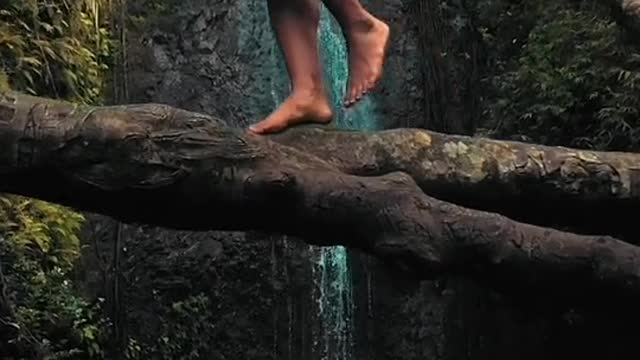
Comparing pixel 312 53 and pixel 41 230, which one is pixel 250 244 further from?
pixel 312 53

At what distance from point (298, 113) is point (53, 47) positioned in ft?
12.6

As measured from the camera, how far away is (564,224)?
332cm

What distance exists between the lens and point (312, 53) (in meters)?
2.90

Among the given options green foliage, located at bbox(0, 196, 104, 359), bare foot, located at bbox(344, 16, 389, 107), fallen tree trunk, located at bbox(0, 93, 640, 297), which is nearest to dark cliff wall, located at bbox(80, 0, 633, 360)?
green foliage, located at bbox(0, 196, 104, 359)

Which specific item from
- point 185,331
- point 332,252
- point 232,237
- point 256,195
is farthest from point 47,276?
point 256,195

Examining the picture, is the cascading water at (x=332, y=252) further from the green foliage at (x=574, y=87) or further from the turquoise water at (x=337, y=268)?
the green foliage at (x=574, y=87)

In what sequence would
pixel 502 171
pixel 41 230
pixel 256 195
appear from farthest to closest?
1. pixel 41 230
2. pixel 502 171
3. pixel 256 195

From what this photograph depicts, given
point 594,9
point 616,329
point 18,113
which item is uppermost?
point 594,9

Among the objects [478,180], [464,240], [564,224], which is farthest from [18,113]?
[564,224]

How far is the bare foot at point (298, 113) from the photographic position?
2807 millimetres

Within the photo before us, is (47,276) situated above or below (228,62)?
below

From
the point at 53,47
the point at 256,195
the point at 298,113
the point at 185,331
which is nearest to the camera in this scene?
the point at 256,195

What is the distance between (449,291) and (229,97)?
226cm

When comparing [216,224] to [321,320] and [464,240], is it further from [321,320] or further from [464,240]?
[321,320]
